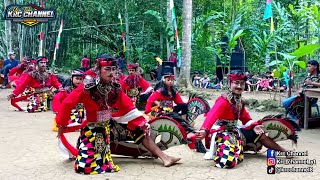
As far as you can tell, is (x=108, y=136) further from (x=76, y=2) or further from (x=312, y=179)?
(x=76, y=2)

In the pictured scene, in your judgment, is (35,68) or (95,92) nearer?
(95,92)

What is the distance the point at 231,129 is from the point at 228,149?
1.01 feet

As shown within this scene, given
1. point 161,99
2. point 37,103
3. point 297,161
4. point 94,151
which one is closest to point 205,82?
point 37,103

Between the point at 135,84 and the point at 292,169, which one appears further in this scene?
the point at 135,84

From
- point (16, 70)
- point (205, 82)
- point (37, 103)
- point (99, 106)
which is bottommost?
point (37, 103)

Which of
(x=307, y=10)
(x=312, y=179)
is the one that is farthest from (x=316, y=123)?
(x=312, y=179)

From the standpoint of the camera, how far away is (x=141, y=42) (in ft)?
63.7

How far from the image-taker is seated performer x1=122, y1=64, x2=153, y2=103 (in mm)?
9305

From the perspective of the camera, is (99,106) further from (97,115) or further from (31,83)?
(31,83)

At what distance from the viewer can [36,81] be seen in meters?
10.2

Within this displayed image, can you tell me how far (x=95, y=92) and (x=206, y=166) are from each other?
A: 168 centimetres

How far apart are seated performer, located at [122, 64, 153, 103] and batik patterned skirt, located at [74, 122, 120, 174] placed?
4.40 meters

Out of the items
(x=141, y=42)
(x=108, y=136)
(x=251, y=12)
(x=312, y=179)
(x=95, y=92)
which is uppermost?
(x=251, y=12)

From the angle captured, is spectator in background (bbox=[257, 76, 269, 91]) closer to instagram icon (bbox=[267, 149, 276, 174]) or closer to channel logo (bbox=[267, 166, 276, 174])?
instagram icon (bbox=[267, 149, 276, 174])
